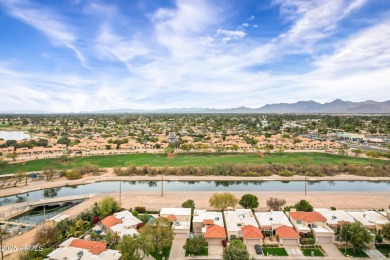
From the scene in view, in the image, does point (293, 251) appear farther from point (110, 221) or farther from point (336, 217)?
point (110, 221)

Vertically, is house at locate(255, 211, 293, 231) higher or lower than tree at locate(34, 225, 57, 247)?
lower

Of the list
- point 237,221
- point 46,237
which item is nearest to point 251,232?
point 237,221

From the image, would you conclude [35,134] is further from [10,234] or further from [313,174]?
[313,174]

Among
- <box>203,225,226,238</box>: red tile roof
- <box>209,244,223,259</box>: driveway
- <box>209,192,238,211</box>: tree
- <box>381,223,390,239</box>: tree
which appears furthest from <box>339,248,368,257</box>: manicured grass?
<box>209,192,238,211</box>: tree

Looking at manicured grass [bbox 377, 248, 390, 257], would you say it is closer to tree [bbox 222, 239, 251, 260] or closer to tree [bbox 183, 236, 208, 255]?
tree [bbox 222, 239, 251, 260]

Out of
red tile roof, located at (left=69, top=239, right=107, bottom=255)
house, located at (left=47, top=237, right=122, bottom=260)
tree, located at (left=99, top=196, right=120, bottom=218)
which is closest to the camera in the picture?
house, located at (left=47, top=237, right=122, bottom=260)

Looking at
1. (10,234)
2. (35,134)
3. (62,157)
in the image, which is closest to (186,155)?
(62,157)
